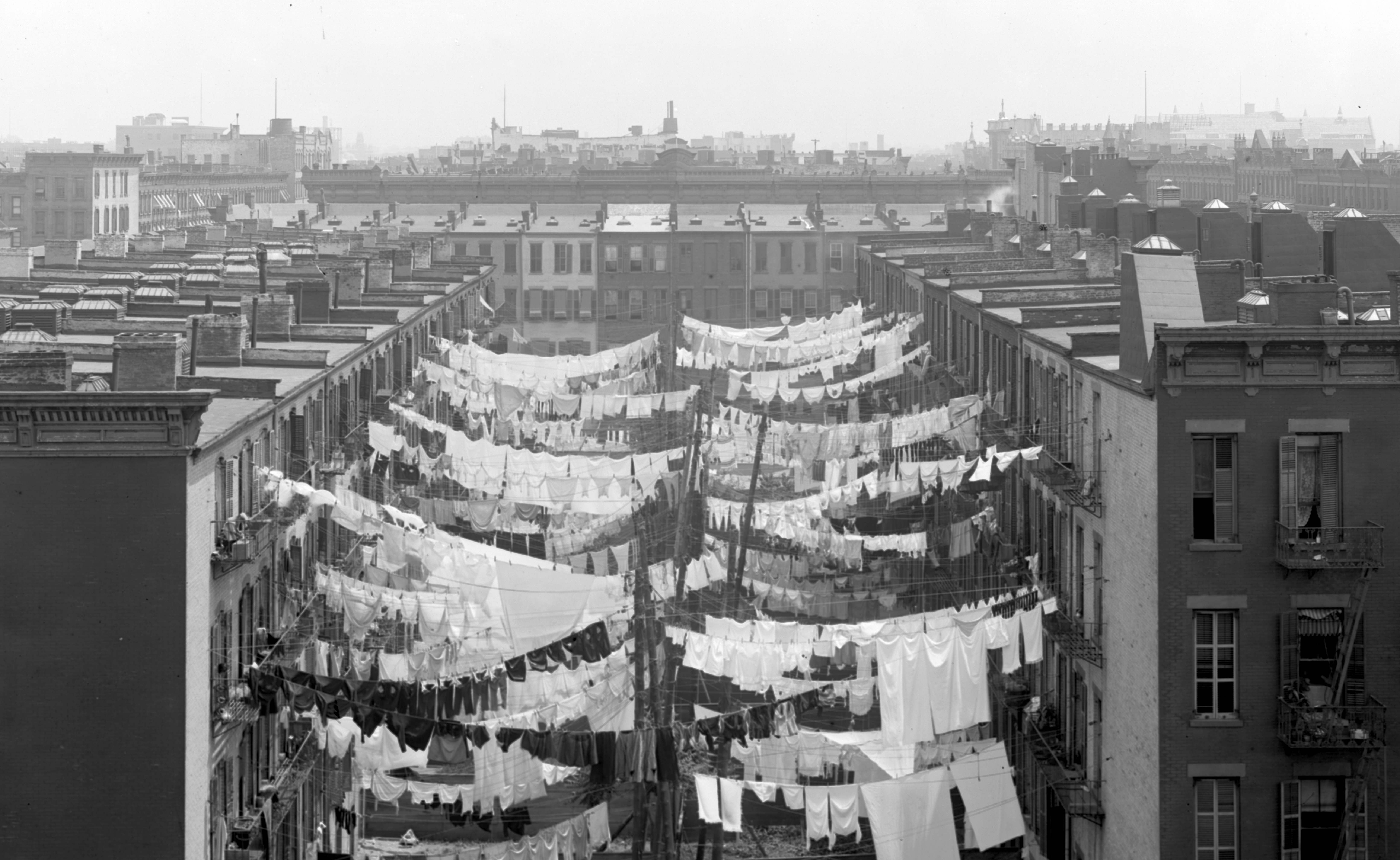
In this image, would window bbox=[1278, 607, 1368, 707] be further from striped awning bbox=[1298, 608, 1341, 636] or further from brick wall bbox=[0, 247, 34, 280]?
brick wall bbox=[0, 247, 34, 280]

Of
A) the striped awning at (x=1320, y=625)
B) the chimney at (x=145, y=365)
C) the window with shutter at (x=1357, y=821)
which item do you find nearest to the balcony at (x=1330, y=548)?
the striped awning at (x=1320, y=625)

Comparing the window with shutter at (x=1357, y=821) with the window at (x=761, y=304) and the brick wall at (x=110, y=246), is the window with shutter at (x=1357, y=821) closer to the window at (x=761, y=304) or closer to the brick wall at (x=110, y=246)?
the brick wall at (x=110, y=246)

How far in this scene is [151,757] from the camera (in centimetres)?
3092

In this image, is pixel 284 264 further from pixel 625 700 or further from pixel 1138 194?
pixel 1138 194

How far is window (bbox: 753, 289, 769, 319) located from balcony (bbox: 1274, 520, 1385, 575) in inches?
3404

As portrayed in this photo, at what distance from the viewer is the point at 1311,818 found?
3412cm

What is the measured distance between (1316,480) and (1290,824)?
604 cm

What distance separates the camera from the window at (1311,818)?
34.1 metres

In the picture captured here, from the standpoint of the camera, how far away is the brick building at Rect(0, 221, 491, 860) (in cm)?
3073

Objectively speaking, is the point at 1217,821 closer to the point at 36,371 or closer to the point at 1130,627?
the point at 1130,627

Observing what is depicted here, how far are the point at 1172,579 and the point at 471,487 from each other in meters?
22.3

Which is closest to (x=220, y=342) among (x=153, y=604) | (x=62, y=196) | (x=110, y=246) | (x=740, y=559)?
(x=740, y=559)

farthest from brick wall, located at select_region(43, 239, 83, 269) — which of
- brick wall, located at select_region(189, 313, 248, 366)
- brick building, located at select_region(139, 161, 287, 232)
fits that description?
brick building, located at select_region(139, 161, 287, 232)

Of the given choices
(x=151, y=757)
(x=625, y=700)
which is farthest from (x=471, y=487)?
(x=151, y=757)
